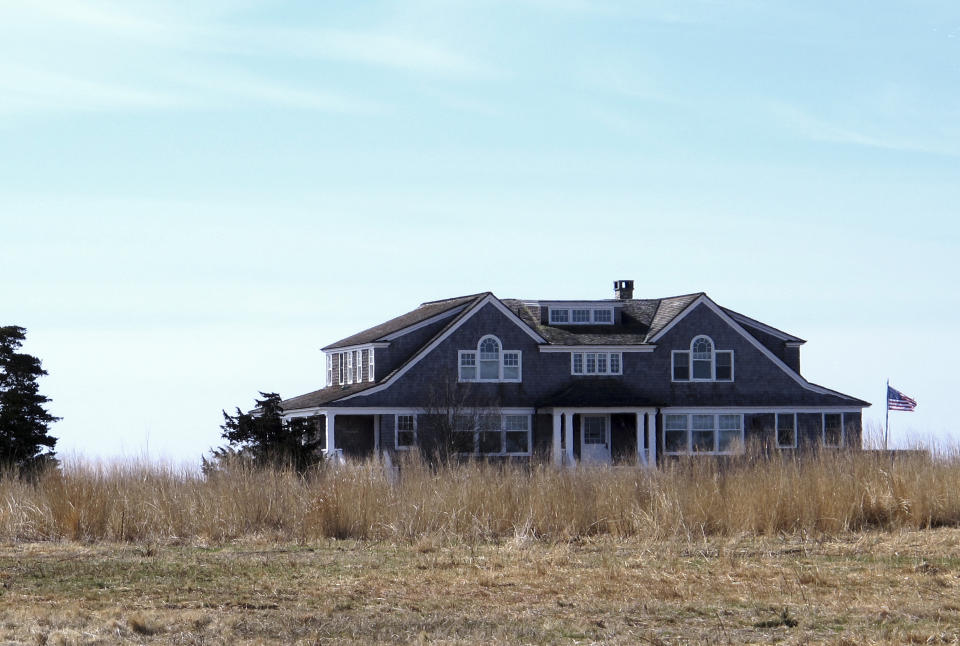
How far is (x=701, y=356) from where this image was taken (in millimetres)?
47250

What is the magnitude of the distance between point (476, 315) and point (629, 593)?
33.0 metres

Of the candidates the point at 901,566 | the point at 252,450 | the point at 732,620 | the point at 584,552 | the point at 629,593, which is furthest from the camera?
the point at 252,450

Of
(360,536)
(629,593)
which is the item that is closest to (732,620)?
→ (629,593)

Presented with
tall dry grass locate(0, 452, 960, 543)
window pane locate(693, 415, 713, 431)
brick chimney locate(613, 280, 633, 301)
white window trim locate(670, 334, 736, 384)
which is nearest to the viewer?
tall dry grass locate(0, 452, 960, 543)

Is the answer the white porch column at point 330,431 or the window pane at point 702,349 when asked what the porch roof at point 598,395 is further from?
the white porch column at point 330,431

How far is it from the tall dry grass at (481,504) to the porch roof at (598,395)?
24.2m

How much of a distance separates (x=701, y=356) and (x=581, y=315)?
462 centimetres

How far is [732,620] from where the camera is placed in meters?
10.9

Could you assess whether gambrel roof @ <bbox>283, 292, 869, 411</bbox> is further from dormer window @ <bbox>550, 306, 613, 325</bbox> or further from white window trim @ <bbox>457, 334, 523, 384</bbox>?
white window trim @ <bbox>457, 334, 523, 384</bbox>

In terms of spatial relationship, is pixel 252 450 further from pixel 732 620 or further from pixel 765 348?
pixel 765 348

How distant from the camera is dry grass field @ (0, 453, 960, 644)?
34.6 feet

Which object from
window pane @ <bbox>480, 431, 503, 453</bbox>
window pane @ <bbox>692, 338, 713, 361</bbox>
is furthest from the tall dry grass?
window pane @ <bbox>692, 338, 713, 361</bbox>

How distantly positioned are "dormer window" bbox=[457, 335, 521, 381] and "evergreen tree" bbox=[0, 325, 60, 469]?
14.6 meters

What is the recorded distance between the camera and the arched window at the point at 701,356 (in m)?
47.2
